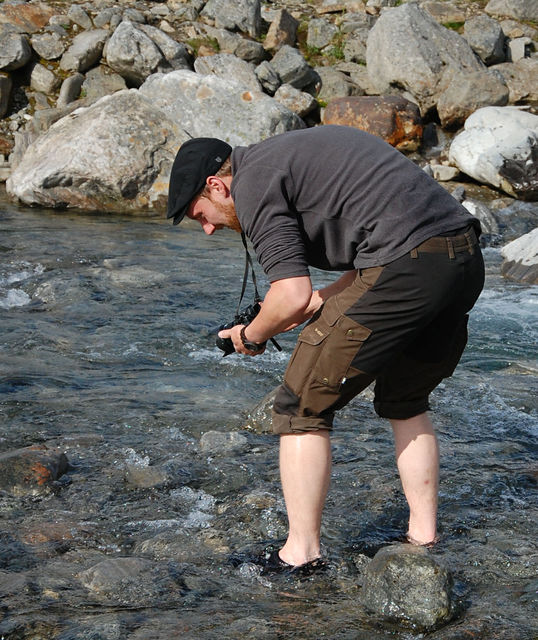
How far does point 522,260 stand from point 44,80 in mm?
11733

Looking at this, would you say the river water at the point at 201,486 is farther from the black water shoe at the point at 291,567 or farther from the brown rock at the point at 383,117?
the brown rock at the point at 383,117

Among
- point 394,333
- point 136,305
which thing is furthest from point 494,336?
point 394,333

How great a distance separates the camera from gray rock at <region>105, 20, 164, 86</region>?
16.8 m

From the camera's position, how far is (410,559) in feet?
10.2

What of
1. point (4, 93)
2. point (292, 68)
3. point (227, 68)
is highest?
point (292, 68)

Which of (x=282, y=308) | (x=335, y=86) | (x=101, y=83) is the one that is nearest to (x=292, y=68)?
(x=335, y=86)

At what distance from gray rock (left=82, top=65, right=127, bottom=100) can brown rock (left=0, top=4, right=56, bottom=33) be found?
222 cm

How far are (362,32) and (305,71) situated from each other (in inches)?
111

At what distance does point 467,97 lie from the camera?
16.1 meters

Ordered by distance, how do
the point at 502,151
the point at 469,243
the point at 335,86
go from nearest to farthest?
1. the point at 469,243
2. the point at 502,151
3. the point at 335,86

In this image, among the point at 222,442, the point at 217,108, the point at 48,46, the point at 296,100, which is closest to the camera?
the point at 222,442

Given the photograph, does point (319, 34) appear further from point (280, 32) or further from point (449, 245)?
point (449, 245)

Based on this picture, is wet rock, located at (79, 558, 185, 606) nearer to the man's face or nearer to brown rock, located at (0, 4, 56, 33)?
the man's face

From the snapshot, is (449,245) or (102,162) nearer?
(449,245)
